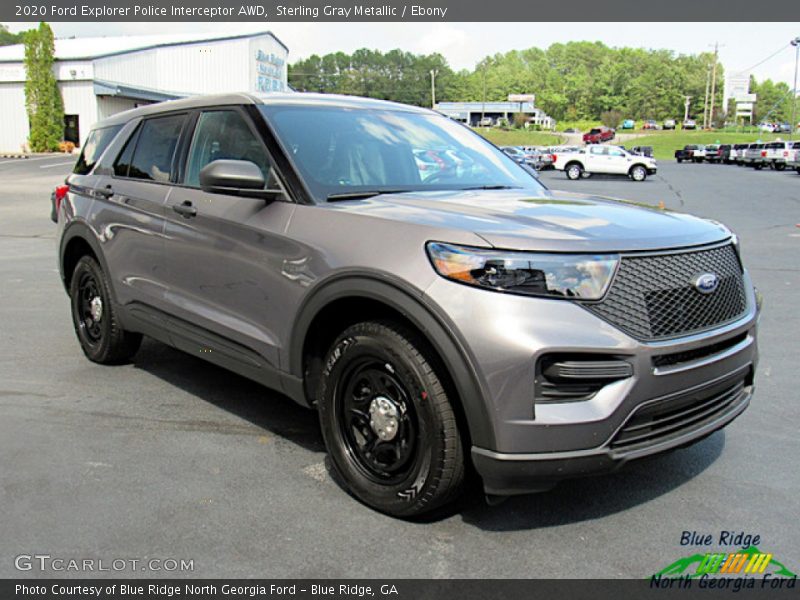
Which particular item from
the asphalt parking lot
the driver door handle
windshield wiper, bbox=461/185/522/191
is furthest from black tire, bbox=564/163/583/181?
the driver door handle

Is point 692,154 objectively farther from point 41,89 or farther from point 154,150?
point 154,150

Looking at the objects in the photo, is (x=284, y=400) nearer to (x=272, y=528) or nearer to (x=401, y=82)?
(x=272, y=528)

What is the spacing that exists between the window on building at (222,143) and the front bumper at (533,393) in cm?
160

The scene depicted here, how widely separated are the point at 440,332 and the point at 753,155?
52566mm

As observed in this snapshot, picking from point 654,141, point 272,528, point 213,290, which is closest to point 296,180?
point 213,290

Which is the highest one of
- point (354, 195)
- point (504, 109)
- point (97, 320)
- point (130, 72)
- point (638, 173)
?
point (504, 109)

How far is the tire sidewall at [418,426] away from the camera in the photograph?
9.94ft

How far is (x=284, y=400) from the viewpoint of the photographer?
4.95 m

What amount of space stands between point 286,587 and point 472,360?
1075mm

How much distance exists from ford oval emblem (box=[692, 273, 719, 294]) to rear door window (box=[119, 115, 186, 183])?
10.2ft

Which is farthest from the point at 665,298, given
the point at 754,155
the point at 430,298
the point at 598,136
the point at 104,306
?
the point at 598,136

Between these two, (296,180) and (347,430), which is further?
(296,180)

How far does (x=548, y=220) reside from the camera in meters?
3.22

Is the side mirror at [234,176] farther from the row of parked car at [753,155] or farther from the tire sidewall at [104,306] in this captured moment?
the row of parked car at [753,155]
